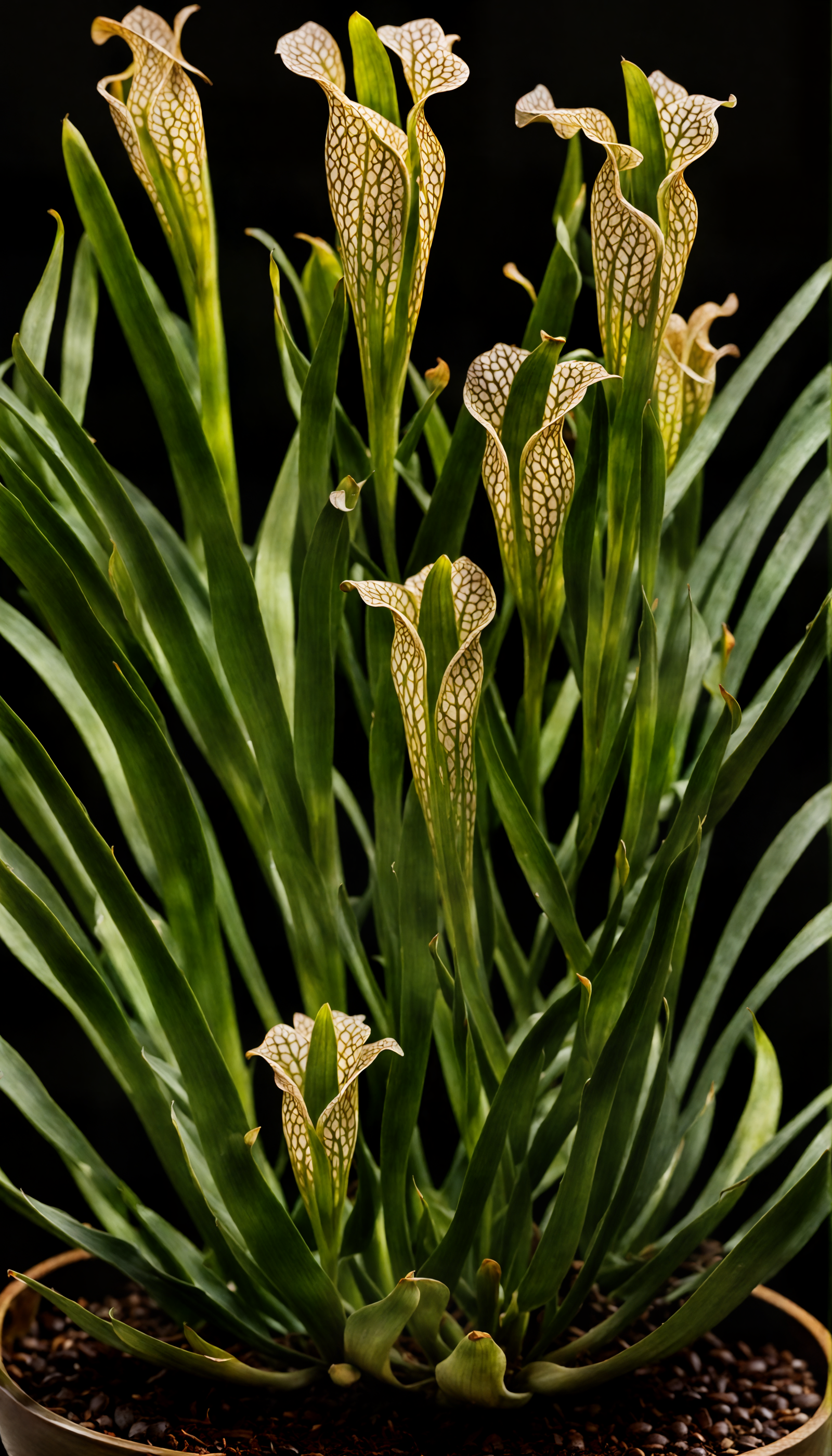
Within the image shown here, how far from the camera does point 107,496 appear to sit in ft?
2.09

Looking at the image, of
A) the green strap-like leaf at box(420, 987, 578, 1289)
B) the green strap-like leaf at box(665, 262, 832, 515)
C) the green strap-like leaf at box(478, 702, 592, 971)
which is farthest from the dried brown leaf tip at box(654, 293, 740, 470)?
the green strap-like leaf at box(420, 987, 578, 1289)

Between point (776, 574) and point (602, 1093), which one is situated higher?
point (776, 574)

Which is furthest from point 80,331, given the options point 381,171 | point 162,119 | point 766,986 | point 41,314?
point 766,986

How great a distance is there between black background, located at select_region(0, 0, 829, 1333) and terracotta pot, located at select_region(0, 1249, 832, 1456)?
0.24 metres

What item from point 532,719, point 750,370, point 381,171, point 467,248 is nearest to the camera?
point 381,171

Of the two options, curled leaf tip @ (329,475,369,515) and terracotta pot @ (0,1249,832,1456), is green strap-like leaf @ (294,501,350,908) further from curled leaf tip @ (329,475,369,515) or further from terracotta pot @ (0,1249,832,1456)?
terracotta pot @ (0,1249,832,1456)

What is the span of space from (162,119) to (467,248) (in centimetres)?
44

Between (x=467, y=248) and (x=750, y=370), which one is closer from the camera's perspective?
(x=750, y=370)

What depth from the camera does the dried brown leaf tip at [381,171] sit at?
584 millimetres

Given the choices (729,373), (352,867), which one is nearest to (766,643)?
(729,373)

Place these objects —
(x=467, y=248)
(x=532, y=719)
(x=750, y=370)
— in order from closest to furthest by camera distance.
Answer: (x=532, y=719), (x=750, y=370), (x=467, y=248)

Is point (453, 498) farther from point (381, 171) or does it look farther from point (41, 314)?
point (41, 314)

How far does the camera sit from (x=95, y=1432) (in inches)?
25.5

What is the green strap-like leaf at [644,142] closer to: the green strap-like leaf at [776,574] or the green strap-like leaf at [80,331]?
the green strap-like leaf at [776,574]
